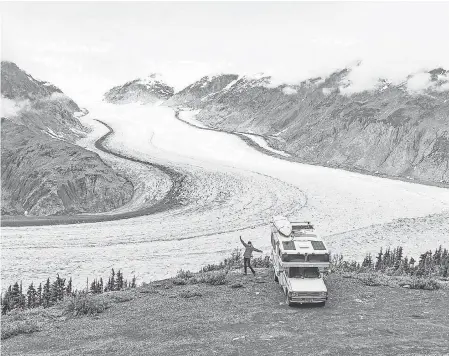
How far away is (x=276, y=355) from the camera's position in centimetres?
1149

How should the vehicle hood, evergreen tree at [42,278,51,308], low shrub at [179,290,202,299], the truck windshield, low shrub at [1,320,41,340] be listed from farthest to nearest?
evergreen tree at [42,278,51,308] < low shrub at [179,290,202,299] < the truck windshield < the vehicle hood < low shrub at [1,320,41,340]

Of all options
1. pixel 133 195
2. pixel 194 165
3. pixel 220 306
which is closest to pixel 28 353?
pixel 220 306

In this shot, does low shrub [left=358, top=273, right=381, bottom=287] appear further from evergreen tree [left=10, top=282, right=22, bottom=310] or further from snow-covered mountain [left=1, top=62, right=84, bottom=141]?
snow-covered mountain [left=1, top=62, right=84, bottom=141]

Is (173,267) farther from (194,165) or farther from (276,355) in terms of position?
(194,165)

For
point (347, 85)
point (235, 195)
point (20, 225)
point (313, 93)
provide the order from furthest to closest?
point (313, 93) < point (347, 85) < point (235, 195) < point (20, 225)

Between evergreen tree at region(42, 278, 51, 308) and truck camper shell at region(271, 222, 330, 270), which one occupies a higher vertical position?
truck camper shell at region(271, 222, 330, 270)

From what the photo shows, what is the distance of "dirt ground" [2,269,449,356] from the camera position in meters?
12.0

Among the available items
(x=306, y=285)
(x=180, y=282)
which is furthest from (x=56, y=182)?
(x=306, y=285)

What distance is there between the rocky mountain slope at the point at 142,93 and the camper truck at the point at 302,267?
564 ft

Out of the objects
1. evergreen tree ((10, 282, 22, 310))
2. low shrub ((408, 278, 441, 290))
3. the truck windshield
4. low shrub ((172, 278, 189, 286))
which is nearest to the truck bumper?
the truck windshield

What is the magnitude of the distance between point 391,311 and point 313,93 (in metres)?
81.8

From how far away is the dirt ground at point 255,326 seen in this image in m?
12.0

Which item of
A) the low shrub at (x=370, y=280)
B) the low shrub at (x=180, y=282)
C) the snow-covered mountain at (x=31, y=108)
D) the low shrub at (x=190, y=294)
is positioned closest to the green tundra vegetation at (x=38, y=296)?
the low shrub at (x=180, y=282)

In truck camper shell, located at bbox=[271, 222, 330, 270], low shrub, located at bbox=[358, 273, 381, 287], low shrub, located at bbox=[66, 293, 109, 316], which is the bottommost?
low shrub, located at bbox=[66, 293, 109, 316]
